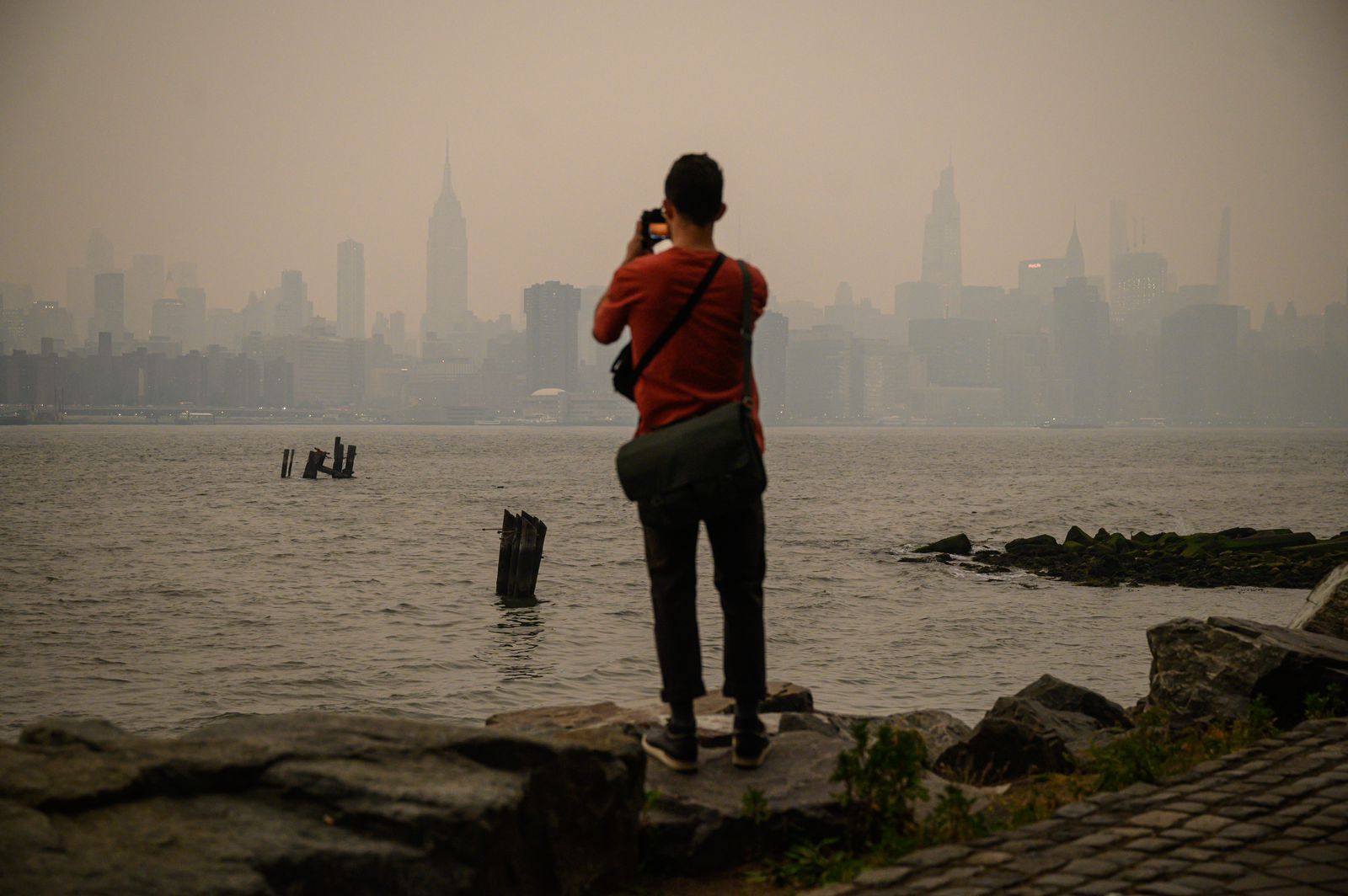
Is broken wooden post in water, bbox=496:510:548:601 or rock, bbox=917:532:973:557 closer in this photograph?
broken wooden post in water, bbox=496:510:548:601

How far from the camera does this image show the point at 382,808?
353 cm

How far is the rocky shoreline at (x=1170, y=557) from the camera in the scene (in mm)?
26078

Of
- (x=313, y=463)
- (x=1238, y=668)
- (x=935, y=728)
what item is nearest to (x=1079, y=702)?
(x=935, y=728)

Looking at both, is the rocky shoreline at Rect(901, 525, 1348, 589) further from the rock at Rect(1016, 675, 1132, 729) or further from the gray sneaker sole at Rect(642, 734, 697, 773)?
the gray sneaker sole at Rect(642, 734, 697, 773)

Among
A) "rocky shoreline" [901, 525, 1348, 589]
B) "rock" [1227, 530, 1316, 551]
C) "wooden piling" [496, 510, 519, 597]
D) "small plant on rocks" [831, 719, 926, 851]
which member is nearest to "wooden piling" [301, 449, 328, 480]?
"rocky shoreline" [901, 525, 1348, 589]

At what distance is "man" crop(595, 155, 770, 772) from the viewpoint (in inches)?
184

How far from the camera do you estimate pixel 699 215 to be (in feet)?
15.8

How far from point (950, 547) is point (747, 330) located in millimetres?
28564

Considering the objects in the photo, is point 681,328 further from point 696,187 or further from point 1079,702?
point 1079,702

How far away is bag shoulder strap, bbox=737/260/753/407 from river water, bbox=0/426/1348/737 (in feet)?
28.8

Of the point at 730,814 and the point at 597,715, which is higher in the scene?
A: the point at 730,814

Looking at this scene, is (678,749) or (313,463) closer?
(678,749)

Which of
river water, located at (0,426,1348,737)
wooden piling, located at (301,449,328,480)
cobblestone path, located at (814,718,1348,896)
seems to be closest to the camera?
cobblestone path, located at (814,718,1348,896)

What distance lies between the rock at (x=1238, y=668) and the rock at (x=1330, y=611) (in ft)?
3.68
